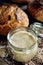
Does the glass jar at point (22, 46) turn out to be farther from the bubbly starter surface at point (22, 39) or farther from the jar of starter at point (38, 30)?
the jar of starter at point (38, 30)

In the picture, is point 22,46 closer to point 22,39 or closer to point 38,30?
point 22,39

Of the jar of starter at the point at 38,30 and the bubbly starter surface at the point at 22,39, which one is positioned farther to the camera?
the jar of starter at the point at 38,30

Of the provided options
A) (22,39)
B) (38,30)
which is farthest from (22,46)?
(38,30)

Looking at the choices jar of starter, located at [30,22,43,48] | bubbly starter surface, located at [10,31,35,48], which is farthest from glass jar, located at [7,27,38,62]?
jar of starter, located at [30,22,43,48]

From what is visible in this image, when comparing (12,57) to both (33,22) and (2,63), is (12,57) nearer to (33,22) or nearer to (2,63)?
(2,63)

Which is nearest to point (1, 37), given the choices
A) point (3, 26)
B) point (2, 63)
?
point (3, 26)

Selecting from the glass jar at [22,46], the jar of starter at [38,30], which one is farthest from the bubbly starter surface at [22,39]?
the jar of starter at [38,30]

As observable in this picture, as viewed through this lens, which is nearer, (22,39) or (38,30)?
(22,39)

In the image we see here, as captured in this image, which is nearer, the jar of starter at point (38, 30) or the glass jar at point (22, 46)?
the glass jar at point (22, 46)

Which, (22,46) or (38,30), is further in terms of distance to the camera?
(38,30)
